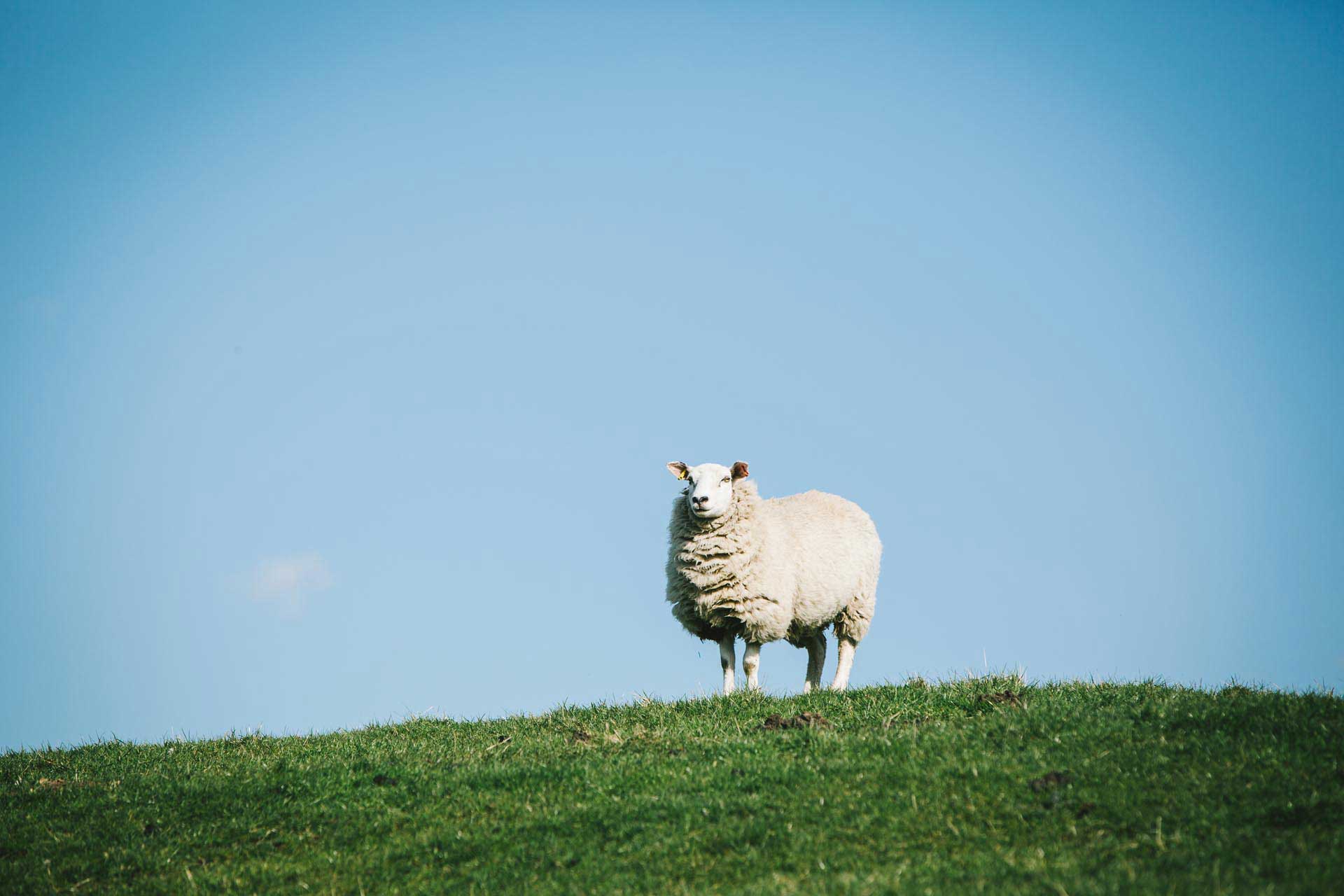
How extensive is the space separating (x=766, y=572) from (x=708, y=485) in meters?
1.57

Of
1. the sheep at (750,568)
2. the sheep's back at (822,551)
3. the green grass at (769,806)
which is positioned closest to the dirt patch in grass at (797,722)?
the green grass at (769,806)

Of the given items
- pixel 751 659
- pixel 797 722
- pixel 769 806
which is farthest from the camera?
pixel 751 659

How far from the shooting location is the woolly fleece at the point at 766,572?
15.3m

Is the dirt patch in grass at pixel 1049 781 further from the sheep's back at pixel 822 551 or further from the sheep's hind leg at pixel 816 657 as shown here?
the sheep's hind leg at pixel 816 657

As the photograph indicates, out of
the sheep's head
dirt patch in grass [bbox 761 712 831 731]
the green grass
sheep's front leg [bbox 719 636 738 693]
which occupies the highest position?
the sheep's head

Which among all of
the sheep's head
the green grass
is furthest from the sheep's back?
the green grass

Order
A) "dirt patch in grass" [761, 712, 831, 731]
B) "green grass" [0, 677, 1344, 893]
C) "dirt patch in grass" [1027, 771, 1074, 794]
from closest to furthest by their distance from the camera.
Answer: "green grass" [0, 677, 1344, 893] < "dirt patch in grass" [1027, 771, 1074, 794] < "dirt patch in grass" [761, 712, 831, 731]

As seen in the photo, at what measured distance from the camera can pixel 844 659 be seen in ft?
58.5

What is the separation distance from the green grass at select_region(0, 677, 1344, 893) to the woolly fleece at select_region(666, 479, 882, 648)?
299 centimetres

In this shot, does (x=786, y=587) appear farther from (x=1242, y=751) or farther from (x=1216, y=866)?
(x=1216, y=866)

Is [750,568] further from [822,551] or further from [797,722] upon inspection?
[797,722]

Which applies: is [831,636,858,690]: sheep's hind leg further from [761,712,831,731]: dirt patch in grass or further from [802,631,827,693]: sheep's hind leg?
[761,712,831,731]: dirt patch in grass

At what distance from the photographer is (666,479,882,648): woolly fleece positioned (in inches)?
603

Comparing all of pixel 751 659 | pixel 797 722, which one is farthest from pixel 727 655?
pixel 797 722
